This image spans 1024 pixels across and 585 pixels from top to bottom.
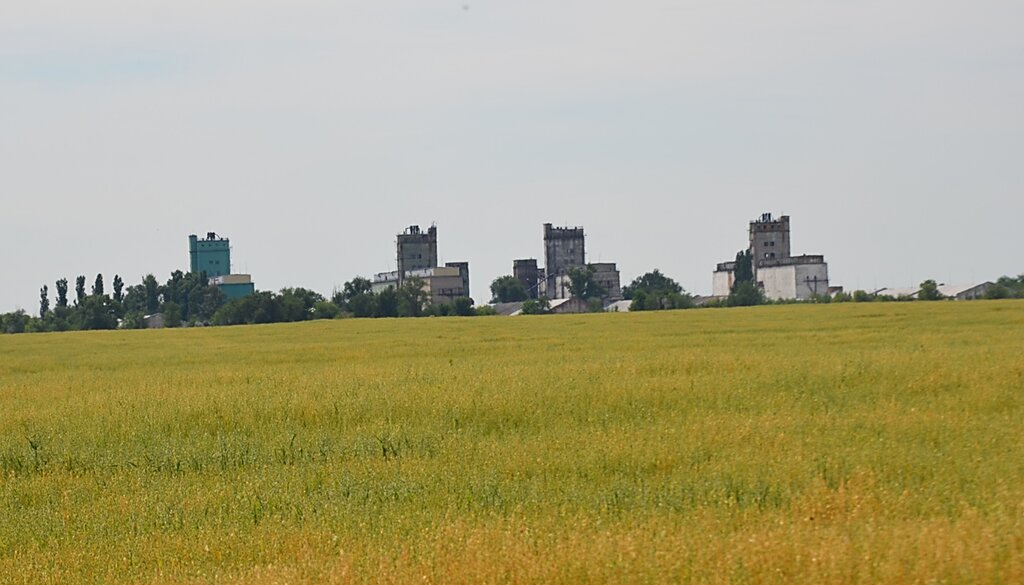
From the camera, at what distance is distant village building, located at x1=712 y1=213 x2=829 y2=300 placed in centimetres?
17612

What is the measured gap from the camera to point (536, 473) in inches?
603

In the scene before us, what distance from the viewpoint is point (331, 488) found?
49.1 ft

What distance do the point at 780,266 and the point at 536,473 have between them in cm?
17103

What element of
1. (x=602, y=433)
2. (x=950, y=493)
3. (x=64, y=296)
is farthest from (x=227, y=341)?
(x=64, y=296)

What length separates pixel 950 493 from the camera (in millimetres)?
13117

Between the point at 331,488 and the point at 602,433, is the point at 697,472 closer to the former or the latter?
the point at 602,433

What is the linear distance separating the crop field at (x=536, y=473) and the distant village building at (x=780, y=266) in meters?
144

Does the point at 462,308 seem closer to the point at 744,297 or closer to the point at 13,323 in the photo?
the point at 744,297

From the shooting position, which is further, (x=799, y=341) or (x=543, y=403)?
(x=799, y=341)

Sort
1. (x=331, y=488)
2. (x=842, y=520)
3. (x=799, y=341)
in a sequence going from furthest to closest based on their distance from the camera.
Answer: (x=799, y=341), (x=331, y=488), (x=842, y=520)

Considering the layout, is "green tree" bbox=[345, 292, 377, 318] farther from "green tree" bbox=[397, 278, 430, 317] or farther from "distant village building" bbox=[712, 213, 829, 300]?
"distant village building" bbox=[712, 213, 829, 300]

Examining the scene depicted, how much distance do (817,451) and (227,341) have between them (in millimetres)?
48681

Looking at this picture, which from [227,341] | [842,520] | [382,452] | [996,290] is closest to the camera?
[842,520]

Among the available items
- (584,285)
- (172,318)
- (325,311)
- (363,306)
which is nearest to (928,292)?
(363,306)
